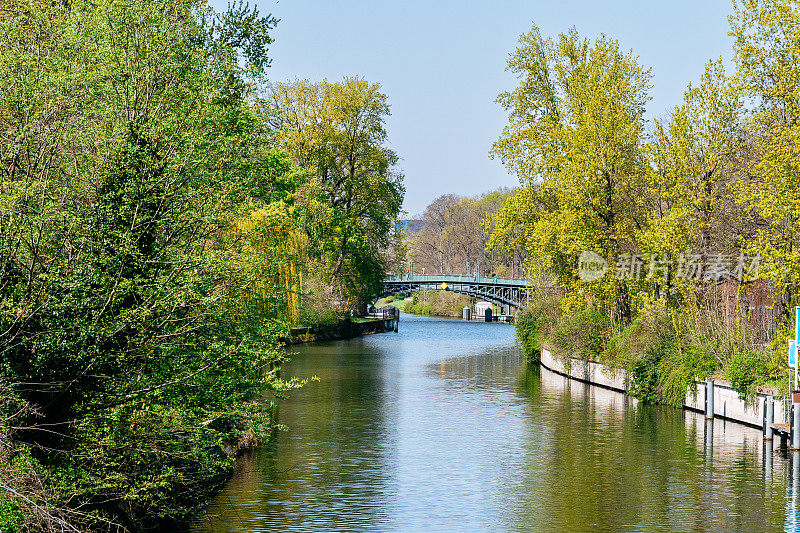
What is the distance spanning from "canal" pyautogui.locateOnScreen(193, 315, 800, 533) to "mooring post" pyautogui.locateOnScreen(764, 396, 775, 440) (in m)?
0.44

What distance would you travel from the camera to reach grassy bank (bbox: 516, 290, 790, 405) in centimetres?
2656

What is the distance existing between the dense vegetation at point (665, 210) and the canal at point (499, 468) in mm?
2606

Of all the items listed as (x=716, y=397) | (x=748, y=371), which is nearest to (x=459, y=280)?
(x=716, y=397)

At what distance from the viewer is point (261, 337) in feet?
56.0

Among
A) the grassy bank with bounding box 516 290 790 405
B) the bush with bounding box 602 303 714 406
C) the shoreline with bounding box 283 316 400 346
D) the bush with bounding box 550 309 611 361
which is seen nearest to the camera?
the grassy bank with bounding box 516 290 790 405

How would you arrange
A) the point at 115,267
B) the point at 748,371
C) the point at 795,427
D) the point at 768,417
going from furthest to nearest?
the point at 748,371 < the point at 768,417 < the point at 795,427 < the point at 115,267

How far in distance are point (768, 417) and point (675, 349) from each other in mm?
6785

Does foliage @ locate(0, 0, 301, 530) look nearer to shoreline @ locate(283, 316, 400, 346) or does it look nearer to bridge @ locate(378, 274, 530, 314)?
shoreline @ locate(283, 316, 400, 346)

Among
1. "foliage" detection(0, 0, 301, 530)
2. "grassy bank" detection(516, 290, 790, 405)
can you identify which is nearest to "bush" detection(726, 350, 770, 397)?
"grassy bank" detection(516, 290, 790, 405)

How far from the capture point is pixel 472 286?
9912cm

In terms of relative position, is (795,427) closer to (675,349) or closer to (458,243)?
(675,349)

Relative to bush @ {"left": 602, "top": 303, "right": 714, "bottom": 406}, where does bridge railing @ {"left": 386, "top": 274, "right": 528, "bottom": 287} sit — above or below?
above

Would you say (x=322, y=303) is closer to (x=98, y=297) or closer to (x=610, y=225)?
(x=610, y=225)

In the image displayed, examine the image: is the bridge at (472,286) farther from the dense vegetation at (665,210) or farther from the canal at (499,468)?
the canal at (499,468)
